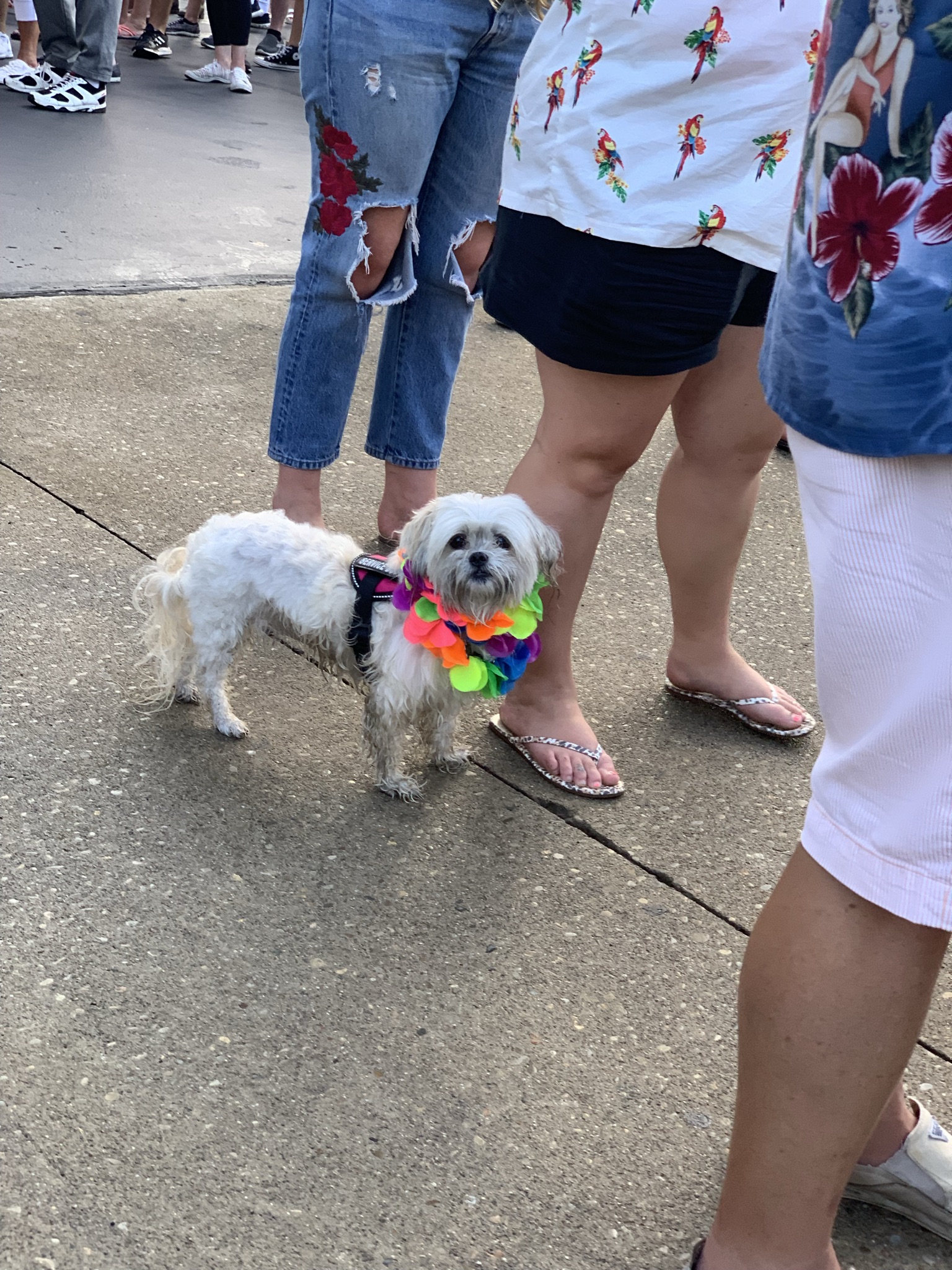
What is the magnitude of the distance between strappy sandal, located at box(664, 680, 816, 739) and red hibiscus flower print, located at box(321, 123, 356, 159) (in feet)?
4.99

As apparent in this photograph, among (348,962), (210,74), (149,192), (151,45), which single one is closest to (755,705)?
(348,962)

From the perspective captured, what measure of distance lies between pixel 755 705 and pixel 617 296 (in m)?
1.19

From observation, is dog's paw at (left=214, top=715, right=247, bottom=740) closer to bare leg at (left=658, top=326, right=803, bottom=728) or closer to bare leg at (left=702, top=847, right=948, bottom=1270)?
bare leg at (left=658, top=326, right=803, bottom=728)

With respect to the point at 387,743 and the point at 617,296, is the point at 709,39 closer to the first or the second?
the point at 617,296

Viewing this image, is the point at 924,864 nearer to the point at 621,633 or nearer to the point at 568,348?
the point at 568,348

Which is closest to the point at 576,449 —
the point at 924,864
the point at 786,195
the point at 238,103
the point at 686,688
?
the point at 786,195

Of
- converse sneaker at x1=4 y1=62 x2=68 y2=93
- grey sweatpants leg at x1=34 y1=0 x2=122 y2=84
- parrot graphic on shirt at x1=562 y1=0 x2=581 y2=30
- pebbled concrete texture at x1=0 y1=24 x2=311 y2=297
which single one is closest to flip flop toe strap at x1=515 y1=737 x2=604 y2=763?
parrot graphic on shirt at x1=562 y1=0 x2=581 y2=30

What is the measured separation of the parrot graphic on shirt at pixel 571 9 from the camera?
2287 millimetres

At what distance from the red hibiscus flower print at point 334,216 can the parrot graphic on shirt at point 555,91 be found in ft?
2.87

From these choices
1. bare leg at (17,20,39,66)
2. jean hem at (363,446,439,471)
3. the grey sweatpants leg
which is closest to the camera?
jean hem at (363,446,439,471)

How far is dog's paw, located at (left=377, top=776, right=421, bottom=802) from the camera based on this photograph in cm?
277

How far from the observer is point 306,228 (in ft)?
10.9

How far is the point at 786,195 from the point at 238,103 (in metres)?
8.48

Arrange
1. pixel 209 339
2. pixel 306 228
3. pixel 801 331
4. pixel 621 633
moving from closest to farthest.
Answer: pixel 801 331 → pixel 306 228 → pixel 621 633 → pixel 209 339
